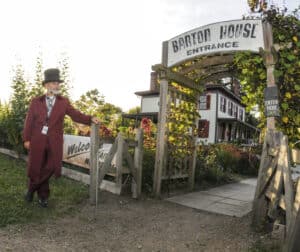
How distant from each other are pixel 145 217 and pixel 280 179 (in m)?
2.16

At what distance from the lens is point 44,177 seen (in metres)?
5.02

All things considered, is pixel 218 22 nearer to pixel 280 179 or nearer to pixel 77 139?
pixel 280 179

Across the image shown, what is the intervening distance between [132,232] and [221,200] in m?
2.84

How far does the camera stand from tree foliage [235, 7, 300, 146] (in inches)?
192

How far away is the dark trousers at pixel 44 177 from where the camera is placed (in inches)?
198

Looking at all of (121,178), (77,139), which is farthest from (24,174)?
(121,178)

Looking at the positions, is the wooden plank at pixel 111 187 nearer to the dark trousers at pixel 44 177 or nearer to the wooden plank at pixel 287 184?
the dark trousers at pixel 44 177

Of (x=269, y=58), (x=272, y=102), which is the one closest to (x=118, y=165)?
(x=272, y=102)

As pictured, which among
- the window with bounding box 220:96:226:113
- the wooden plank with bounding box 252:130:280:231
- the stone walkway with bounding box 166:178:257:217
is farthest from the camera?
the window with bounding box 220:96:226:113

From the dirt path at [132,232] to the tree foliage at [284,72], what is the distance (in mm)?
1623

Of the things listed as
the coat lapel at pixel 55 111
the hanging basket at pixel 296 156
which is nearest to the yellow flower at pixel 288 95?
the hanging basket at pixel 296 156

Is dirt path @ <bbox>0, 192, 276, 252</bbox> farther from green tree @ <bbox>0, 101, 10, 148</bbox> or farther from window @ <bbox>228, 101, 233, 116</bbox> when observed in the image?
window @ <bbox>228, 101, 233, 116</bbox>

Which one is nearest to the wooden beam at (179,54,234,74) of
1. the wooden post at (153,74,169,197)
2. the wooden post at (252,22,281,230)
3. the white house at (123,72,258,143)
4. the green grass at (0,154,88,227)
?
the wooden post at (153,74,169,197)

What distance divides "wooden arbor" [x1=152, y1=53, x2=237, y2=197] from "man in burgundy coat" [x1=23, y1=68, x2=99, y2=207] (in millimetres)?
2072
